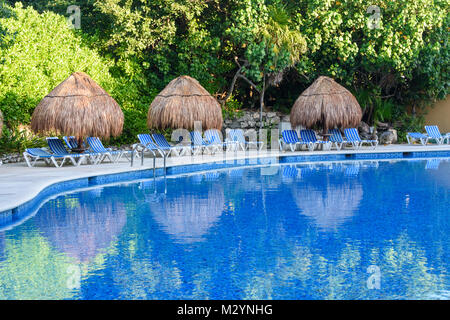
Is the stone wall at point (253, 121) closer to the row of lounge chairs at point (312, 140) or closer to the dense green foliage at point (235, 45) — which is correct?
the dense green foliage at point (235, 45)

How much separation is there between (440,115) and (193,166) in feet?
43.8

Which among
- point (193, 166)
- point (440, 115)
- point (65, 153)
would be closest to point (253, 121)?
point (193, 166)

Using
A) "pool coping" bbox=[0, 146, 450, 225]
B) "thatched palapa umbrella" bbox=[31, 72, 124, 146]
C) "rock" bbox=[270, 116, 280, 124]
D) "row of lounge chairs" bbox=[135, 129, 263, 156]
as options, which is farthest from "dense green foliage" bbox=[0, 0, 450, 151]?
"pool coping" bbox=[0, 146, 450, 225]

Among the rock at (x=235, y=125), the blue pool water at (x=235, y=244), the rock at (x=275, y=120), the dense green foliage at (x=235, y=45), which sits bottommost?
the blue pool water at (x=235, y=244)

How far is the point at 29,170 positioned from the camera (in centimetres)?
1350

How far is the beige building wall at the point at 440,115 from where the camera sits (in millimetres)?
24469

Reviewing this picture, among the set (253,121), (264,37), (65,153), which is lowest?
(65,153)

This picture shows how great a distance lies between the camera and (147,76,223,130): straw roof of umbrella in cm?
1783

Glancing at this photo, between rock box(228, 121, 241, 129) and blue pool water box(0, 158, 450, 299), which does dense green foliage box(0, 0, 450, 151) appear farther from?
blue pool water box(0, 158, 450, 299)

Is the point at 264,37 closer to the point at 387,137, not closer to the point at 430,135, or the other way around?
the point at 387,137

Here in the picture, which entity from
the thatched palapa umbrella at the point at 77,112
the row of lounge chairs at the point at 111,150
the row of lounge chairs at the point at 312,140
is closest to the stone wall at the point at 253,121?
the row of lounge chairs at the point at 111,150

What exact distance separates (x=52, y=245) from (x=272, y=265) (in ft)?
8.85

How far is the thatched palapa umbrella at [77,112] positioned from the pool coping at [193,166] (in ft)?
6.26

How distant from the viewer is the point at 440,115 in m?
24.6
